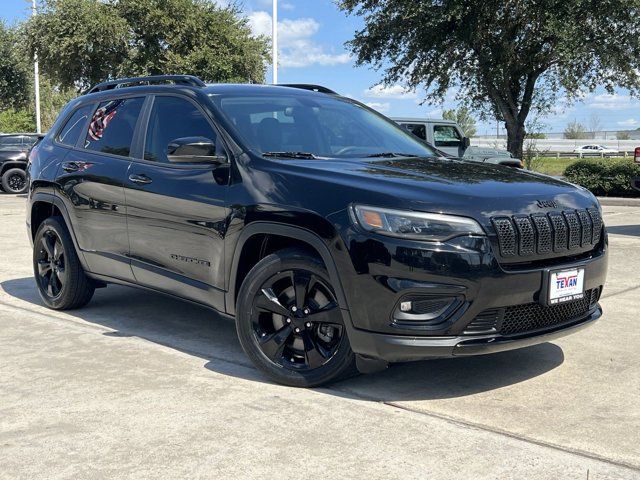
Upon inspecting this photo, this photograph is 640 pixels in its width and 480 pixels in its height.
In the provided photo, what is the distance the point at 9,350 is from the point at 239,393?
6.23 ft

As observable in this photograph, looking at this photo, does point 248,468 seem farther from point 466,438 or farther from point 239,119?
point 239,119

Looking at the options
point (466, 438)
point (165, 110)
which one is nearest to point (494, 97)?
point (165, 110)

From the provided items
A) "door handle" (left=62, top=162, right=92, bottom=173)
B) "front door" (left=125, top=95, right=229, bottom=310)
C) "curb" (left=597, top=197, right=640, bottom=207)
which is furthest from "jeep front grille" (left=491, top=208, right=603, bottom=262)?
"curb" (left=597, top=197, right=640, bottom=207)

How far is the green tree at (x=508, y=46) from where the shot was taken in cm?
2044

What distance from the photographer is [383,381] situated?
443cm

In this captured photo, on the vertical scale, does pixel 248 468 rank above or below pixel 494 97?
below

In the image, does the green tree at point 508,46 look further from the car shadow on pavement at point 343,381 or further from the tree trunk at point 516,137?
the car shadow on pavement at point 343,381

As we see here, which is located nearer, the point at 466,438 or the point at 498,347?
the point at 466,438

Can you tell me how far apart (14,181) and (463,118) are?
133 ft

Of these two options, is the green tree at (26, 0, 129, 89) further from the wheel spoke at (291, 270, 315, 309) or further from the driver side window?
the wheel spoke at (291, 270, 315, 309)

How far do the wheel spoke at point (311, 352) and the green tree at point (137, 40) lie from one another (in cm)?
2370

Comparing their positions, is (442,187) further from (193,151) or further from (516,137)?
(516,137)

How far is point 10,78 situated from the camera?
140ft

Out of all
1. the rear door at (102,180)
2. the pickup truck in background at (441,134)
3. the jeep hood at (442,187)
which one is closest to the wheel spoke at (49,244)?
the rear door at (102,180)
